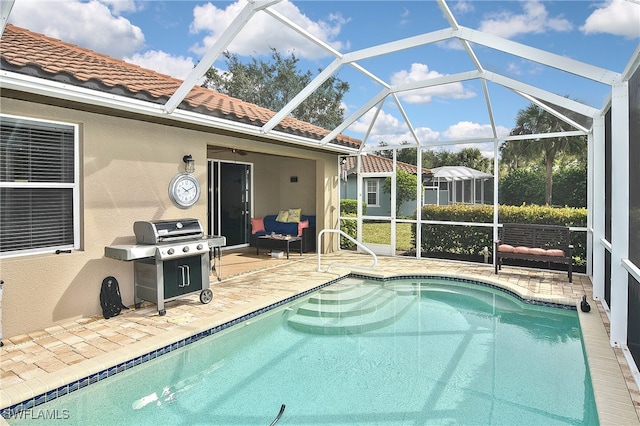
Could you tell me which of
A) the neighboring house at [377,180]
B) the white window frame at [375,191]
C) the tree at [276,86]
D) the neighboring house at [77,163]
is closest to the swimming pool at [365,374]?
the neighboring house at [77,163]

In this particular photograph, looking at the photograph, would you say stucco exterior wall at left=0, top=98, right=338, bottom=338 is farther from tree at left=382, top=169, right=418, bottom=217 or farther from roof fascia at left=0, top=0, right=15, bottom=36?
tree at left=382, top=169, right=418, bottom=217

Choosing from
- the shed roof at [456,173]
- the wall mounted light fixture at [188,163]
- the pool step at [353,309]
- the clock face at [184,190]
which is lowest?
the pool step at [353,309]

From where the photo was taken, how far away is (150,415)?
3730 mm

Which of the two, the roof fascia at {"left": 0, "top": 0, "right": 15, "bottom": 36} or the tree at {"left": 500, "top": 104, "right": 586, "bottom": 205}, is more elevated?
the tree at {"left": 500, "top": 104, "right": 586, "bottom": 205}

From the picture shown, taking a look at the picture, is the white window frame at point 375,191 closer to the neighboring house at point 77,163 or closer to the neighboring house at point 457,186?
the neighboring house at point 457,186

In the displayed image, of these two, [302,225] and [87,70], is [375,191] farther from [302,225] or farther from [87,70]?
[87,70]

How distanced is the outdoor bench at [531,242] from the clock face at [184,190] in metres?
6.75

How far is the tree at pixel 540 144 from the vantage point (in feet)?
39.7

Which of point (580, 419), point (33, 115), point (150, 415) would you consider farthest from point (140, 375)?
point (580, 419)

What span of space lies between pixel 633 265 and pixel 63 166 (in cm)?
739

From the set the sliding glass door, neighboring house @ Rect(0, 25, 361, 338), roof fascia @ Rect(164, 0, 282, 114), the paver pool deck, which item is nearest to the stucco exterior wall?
neighboring house @ Rect(0, 25, 361, 338)

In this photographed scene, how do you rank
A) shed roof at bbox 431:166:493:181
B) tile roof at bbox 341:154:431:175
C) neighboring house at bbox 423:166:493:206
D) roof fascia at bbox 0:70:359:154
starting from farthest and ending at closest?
tile roof at bbox 341:154:431:175 → shed roof at bbox 431:166:493:181 → neighboring house at bbox 423:166:493:206 → roof fascia at bbox 0:70:359:154

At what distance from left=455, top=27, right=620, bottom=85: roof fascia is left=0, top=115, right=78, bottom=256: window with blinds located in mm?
6020

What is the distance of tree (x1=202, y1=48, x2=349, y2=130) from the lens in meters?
21.2
